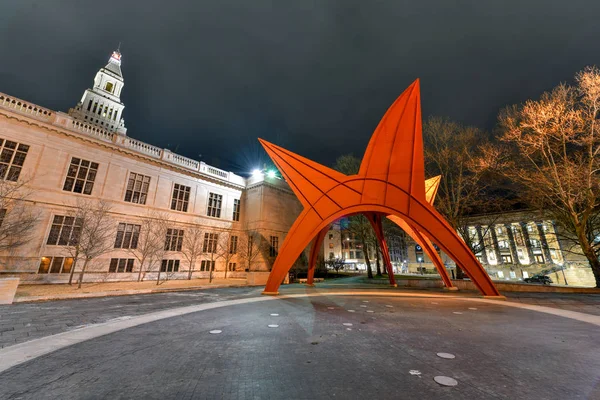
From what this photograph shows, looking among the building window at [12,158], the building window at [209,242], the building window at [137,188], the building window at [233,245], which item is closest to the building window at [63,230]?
the building window at [12,158]

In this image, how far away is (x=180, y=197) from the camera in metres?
27.0

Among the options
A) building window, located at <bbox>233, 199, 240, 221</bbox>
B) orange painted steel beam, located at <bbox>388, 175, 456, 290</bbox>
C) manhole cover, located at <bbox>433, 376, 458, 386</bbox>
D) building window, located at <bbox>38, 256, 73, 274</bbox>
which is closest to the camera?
manhole cover, located at <bbox>433, 376, 458, 386</bbox>

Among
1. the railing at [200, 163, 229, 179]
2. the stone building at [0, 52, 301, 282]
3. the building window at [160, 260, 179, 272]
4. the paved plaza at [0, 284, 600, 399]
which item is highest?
the railing at [200, 163, 229, 179]

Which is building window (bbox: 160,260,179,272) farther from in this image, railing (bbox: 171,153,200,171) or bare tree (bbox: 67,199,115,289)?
railing (bbox: 171,153,200,171)

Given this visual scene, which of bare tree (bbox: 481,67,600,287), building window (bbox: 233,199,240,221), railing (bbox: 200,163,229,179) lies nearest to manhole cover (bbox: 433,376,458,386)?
bare tree (bbox: 481,67,600,287)

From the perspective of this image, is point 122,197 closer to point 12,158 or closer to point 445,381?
point 12,158

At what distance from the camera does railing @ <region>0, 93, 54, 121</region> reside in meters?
18.0

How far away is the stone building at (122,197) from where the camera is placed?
1789 centimetres

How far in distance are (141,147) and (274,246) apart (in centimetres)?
1959

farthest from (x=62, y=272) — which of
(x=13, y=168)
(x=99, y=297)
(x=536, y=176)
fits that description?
(x=536, y=176)

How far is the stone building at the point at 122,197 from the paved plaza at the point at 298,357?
52.9 feet

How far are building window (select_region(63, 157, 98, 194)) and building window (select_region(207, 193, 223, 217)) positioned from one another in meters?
11.6

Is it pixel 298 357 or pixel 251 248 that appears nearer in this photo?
pixel 298 357

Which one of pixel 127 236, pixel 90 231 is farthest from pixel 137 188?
pixel 90 231
